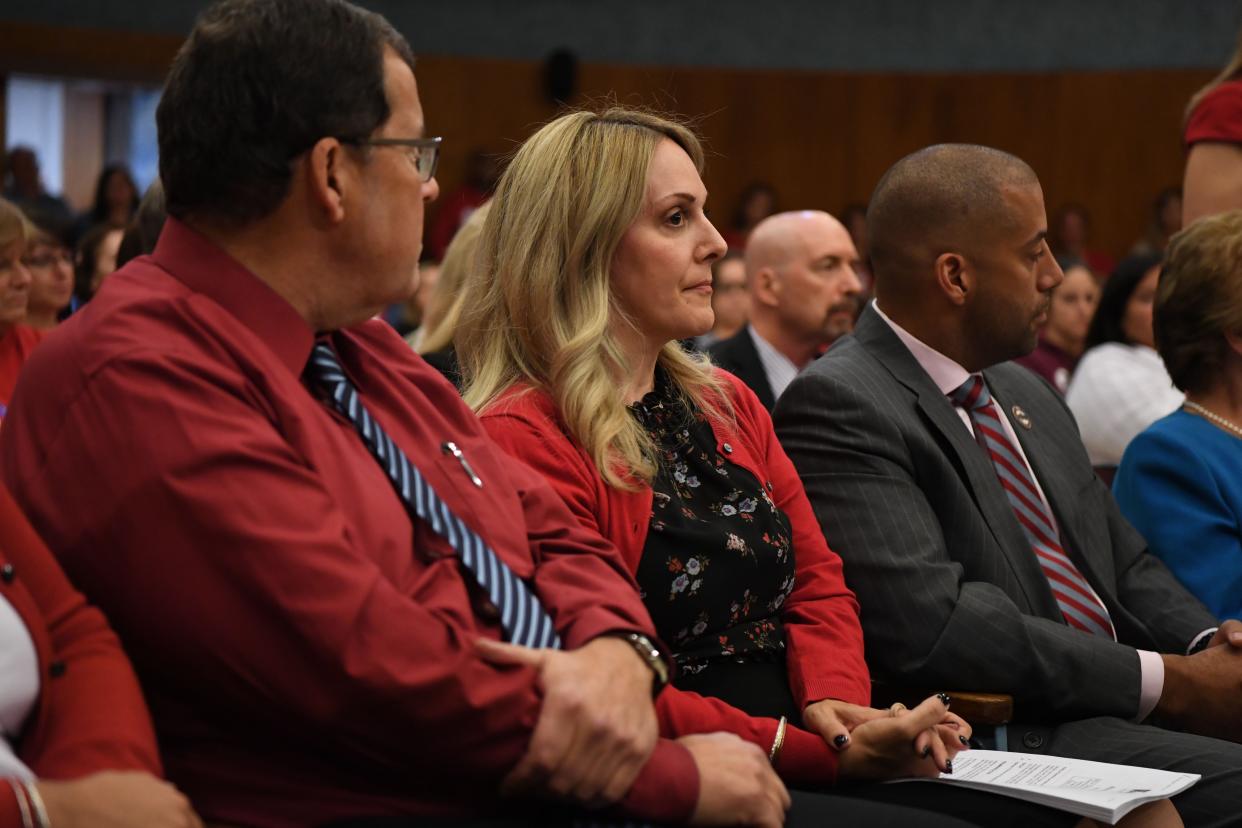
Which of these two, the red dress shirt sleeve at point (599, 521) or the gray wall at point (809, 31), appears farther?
the gray wall at point (809, 31)

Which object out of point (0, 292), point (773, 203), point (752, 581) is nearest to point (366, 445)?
point (752, 581)

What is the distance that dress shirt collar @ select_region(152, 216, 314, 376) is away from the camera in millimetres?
1494

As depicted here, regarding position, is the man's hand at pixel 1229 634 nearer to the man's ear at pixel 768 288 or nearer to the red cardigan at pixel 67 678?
the red cardigan at pixel 67 678

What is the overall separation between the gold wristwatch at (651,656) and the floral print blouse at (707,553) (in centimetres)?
37

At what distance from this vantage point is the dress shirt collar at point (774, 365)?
474cm

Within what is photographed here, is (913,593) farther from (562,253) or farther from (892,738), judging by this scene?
(562,253)

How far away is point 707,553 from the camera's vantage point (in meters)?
1.98

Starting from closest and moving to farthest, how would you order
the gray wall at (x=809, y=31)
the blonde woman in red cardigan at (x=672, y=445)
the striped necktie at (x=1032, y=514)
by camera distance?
1. the blonde woman in red cardigan at (x=672, y=445)
2. the striped necktie at (x=1032, y=514)
3. the gray wall at (x=809, y=31)

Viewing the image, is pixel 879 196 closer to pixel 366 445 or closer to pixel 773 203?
pixel 366 445

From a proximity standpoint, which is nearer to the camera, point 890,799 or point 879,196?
point 890,799

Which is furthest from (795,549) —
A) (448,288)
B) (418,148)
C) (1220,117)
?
(448,288)

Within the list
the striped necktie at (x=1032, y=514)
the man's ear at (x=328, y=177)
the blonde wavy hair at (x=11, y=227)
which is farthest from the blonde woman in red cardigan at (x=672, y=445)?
the blonde wavy hair at (x=11, y=227)

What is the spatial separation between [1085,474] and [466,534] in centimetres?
149

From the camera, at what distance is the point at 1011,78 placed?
10891 mm
